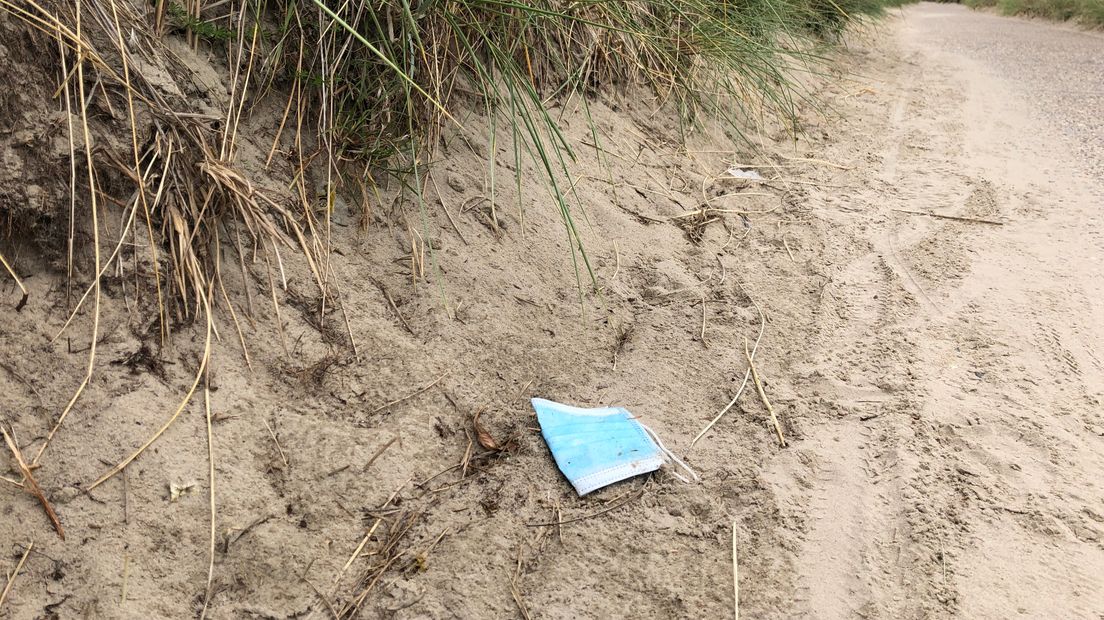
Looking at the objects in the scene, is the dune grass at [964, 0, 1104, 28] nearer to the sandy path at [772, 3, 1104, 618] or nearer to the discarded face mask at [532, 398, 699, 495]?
the sandy path at [772, 3, 1104, 618]

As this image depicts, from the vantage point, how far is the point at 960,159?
3766mm

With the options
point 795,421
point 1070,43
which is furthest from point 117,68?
point 1070,43

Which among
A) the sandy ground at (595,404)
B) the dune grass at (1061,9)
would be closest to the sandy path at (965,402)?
the sandy ground at (595,404)

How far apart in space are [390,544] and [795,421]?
3.34 ft

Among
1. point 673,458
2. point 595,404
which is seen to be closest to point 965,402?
point 673,458

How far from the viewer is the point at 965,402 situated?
1949 mm

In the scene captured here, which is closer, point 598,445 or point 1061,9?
point 598,445

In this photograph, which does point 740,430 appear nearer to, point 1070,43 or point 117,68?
point 117,68

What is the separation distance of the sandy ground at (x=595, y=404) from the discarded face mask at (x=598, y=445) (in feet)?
0.12

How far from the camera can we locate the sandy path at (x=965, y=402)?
1501 mm

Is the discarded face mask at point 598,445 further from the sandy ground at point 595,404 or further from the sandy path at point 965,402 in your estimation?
the sandy path at point 965,402

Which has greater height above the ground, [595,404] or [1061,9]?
[1061,9]

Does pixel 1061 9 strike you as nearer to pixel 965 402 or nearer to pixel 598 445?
pixel 965 402

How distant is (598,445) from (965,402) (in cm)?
93
